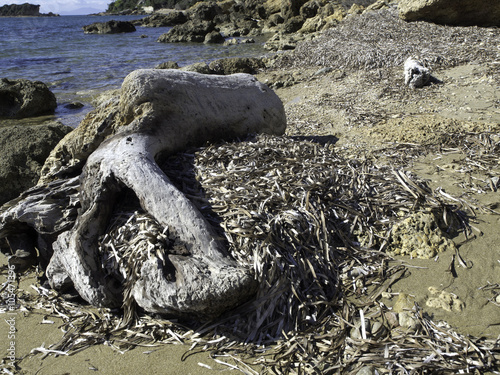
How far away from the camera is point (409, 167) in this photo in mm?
4176

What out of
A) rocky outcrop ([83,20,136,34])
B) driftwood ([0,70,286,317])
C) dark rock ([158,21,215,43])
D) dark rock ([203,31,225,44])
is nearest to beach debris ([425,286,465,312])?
driftwood ([0,70,286,317])

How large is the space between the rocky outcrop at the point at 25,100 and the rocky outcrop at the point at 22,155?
18.7 feet

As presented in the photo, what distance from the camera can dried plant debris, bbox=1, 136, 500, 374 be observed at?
90.7 inches

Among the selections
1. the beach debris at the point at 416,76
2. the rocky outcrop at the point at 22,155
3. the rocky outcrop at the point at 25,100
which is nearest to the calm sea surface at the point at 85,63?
the rocky outcrop at the point at 25,100

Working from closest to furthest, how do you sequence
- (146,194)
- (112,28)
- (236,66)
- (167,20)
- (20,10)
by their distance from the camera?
(146,194) → (236,66) → (112,28) → (167,20) → (20,10)

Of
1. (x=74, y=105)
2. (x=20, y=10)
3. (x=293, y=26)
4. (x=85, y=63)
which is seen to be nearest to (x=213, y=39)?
(x=293, y=26)

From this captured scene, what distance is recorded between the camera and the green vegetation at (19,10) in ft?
331

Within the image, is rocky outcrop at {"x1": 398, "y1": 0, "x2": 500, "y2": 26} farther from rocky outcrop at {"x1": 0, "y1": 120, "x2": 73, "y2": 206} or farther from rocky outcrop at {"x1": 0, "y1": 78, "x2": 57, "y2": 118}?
rocky outcrop at {"x1": 0, "y1": 78, "x2": 57, "y2": 118}

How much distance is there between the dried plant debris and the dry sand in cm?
11

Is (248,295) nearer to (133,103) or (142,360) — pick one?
(142,360)

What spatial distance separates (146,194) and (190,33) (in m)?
26.0

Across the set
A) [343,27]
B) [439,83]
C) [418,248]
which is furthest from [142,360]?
[343,27]

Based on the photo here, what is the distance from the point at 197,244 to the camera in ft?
8.83

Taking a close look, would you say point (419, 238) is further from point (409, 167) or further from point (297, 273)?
point (409, 167)
